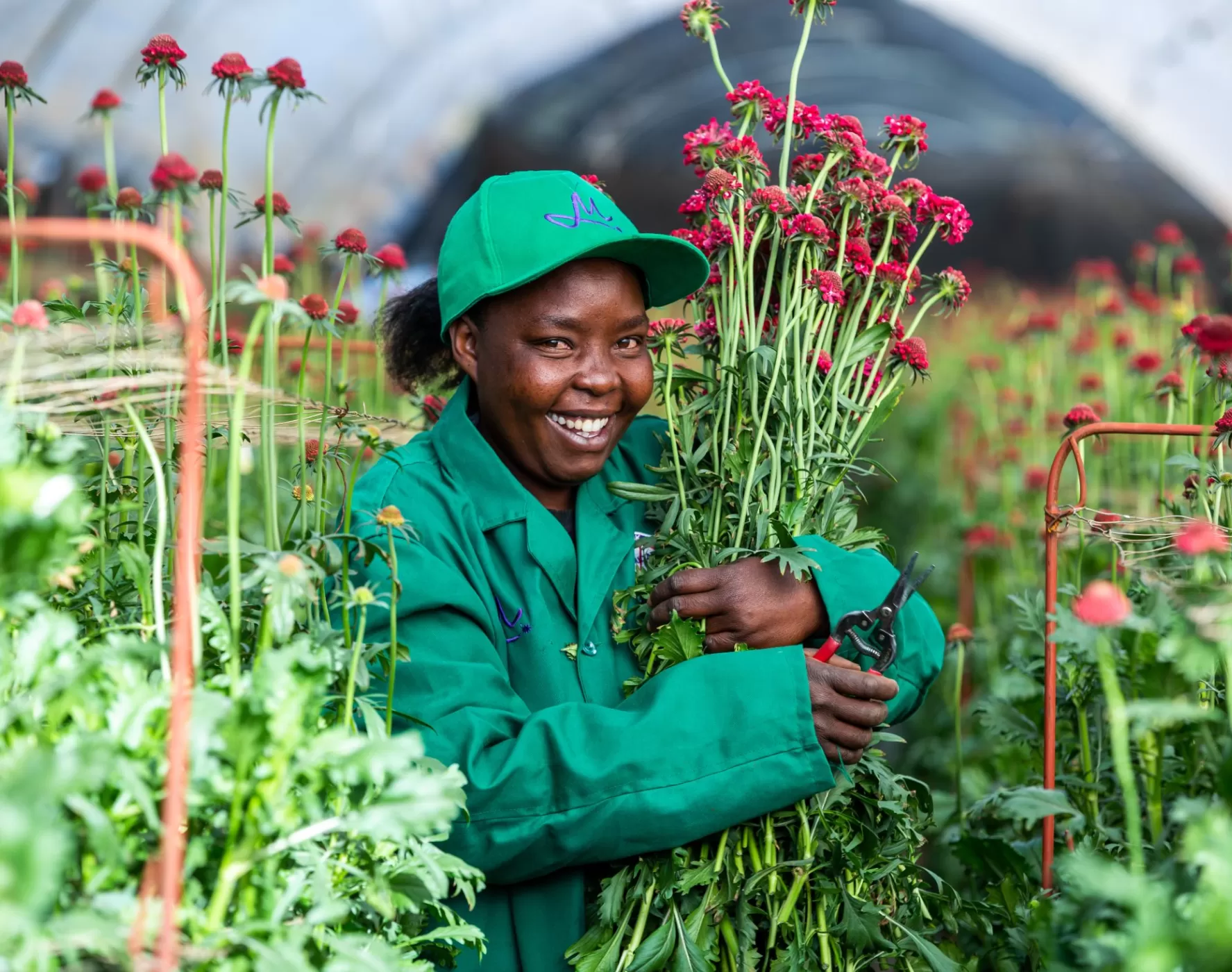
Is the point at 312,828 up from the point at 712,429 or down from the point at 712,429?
down

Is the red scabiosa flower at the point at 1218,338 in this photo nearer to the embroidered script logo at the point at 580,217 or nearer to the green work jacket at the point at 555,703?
the green work jacket at the point at 555,703

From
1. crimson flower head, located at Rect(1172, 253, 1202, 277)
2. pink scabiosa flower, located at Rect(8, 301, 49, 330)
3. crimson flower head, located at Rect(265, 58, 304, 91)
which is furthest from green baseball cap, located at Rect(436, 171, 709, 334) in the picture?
crimson flower head, located at Rect(1172, 253, 1202, 277)

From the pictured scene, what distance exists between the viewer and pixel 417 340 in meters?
2.03

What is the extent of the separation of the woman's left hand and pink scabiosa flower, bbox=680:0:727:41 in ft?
2.59

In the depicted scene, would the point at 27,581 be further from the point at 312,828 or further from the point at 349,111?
the point at 349,111

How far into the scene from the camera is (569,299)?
170 cm

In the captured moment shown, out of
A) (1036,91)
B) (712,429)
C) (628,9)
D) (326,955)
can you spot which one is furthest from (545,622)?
(1036,91)

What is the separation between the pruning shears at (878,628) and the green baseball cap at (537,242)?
545 mm

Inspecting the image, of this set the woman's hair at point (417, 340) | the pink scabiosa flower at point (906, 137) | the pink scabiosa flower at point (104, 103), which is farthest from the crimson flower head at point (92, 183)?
the pink scabiosa flower at point (906, 137)

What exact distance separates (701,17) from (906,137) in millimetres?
361

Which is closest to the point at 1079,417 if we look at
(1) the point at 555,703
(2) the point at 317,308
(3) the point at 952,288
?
(3) the point at 952,288

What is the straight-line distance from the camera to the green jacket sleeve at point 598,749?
4.80 feet

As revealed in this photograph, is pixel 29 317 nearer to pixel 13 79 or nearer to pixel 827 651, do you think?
pixel 13 79

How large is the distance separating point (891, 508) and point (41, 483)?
455 centimetres
